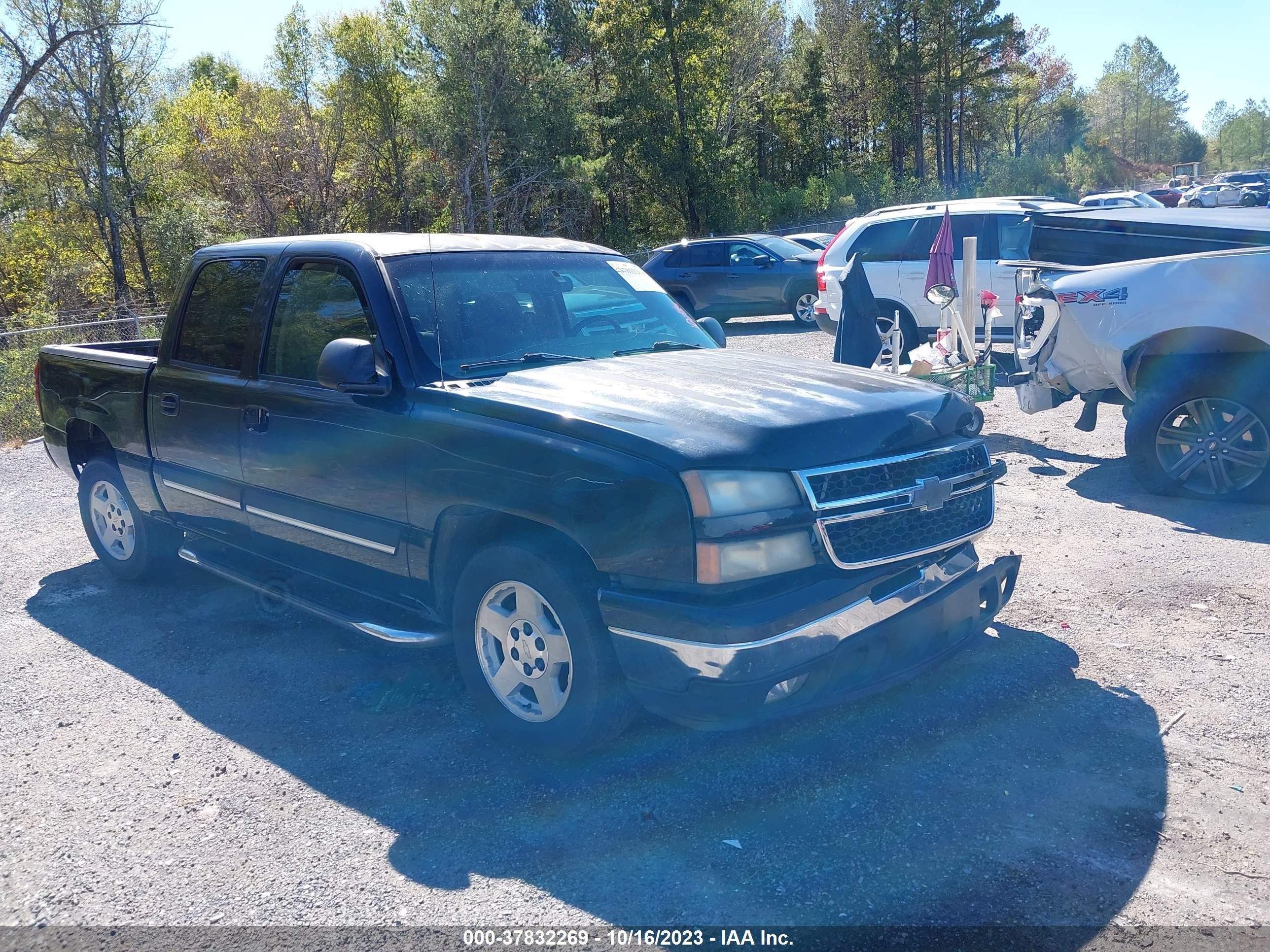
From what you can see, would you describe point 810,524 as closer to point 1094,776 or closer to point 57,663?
point 1094,776

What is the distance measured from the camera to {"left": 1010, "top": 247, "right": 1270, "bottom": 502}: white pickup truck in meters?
6.32

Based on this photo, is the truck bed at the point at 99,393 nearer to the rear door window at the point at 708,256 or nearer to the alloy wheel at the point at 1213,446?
the alloy wheel at the point at 1213,446

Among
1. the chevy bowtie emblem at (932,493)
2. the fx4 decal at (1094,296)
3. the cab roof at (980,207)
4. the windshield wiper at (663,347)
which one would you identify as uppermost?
the cab roof at (980,207)

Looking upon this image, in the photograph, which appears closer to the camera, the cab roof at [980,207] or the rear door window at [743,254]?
the cab roof at [980,207]

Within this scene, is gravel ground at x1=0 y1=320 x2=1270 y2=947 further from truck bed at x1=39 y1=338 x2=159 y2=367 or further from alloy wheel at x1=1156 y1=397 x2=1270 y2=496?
truck bed at x1=39 y1=338 x2=159 y2=367

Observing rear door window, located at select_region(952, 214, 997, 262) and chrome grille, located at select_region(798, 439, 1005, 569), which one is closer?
chrome grille, located at select_region(798, 439, 1005, 569)

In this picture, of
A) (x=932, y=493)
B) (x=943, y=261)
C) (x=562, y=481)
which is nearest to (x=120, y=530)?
(x=562, y=481)

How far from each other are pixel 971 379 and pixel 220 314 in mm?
5637

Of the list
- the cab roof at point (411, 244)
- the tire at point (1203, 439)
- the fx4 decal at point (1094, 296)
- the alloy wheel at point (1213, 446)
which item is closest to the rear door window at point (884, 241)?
the fx4 decal at point (1094, 296)

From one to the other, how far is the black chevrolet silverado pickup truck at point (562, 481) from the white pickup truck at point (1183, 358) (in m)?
3.01

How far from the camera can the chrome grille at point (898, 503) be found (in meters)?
3.44

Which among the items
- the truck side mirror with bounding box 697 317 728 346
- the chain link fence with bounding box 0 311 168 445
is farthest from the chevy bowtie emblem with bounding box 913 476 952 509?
the chain link fence with bounding box 0 311 168 445

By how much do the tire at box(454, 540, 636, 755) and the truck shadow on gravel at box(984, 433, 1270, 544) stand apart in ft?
14.3

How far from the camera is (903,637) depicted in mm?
3551
